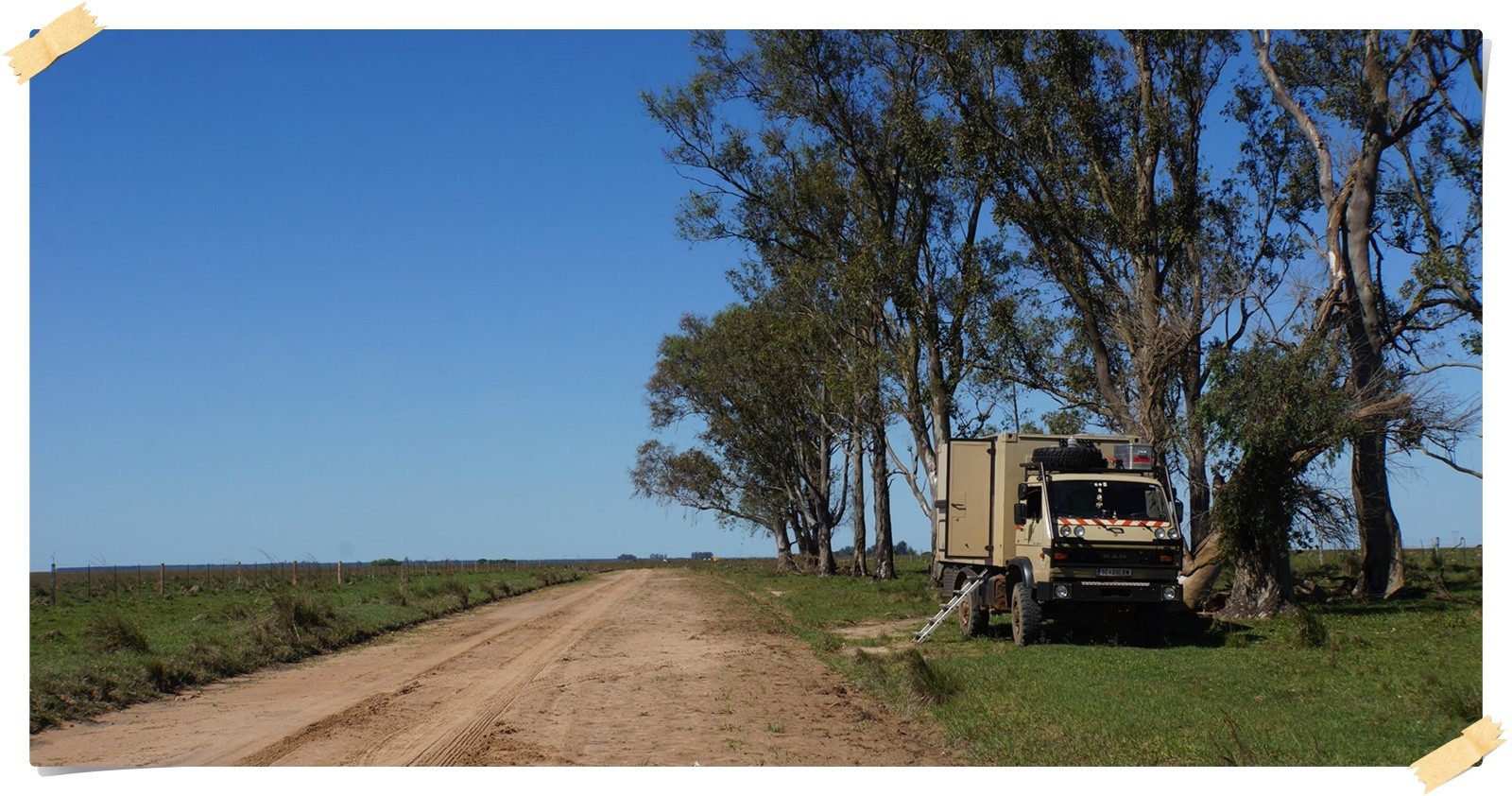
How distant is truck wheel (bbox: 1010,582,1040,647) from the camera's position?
18219mm

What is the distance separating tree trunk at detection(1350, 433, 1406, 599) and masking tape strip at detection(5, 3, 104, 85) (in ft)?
→ 91.0

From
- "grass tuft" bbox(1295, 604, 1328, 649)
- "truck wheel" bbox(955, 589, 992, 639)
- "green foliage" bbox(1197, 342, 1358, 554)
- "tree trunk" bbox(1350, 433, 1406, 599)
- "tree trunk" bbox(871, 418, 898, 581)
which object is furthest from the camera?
"tree trunk" bbox(871, 418, 898, 581)

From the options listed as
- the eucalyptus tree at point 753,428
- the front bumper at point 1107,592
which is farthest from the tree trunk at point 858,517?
the front bumper at point 1107,592

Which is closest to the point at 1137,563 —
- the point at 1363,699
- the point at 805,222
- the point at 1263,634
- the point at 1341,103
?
the point at 1263,634

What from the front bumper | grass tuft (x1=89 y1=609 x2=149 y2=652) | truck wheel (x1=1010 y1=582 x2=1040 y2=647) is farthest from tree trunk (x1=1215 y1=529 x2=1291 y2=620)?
grass tuft (x1=89 y1=609 x2=149 y2=652)

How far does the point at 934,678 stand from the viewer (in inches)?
525

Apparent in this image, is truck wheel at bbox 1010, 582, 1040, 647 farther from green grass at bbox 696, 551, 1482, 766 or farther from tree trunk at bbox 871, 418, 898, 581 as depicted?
tree trunk at bbox 871, 418, 898, 581

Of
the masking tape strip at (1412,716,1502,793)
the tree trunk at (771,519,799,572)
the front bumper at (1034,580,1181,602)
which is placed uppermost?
the masking tape strip at (1412,716,1502,793)

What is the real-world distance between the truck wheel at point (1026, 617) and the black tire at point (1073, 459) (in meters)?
1.93

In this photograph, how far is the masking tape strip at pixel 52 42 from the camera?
7.43m

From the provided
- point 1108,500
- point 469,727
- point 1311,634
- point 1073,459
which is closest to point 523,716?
point 469,727

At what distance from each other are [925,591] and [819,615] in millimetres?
6710

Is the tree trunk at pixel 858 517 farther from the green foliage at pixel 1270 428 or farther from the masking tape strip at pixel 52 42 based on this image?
the masking tape strip at pixel 52 42
